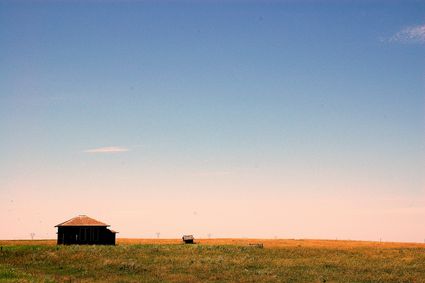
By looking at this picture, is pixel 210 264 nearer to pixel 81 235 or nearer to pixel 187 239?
pixel 81 235

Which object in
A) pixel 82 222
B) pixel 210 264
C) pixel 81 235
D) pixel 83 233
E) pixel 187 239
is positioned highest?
pixel 82 222

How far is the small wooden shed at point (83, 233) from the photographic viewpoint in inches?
2719

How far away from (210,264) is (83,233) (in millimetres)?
28865

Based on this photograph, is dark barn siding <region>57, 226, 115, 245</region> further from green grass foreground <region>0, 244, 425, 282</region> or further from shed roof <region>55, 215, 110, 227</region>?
green grass foreground <region>0, 244, 425, 282</region>

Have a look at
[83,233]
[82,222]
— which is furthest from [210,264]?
[82,222]

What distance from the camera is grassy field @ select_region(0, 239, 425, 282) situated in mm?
38094

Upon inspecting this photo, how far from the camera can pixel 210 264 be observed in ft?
153

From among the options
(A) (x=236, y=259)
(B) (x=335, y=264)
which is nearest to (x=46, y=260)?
(A) (x=236, y=259)

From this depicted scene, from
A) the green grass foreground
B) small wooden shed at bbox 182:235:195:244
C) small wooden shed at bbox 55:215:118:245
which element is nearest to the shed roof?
small wooden shed at bbox 55:215:118:245

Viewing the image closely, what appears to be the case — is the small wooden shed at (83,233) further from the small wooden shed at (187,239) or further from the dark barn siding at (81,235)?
the small wooden shed at (187,239)

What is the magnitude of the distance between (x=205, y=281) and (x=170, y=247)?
25.7 metres

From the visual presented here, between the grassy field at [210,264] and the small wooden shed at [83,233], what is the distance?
11.1 metres

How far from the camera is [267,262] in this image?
→ 49.5 m

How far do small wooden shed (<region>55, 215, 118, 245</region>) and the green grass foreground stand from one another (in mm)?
11046
